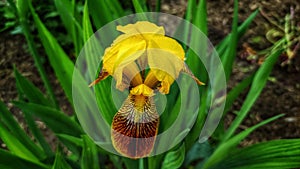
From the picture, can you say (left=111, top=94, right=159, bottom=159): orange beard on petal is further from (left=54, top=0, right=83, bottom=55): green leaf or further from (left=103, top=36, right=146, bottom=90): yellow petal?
(left=54, top=0, right=83, bottom=55): green leaf

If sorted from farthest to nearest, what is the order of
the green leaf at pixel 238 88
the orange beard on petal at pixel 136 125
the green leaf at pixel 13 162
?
the green leaf at pixel 238 88 → the green leaf at pixel 13 162 → the orange beard on petal at pixel 136 125

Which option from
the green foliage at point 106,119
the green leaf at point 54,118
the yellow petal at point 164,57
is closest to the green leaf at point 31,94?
the green foliage at point 106,119

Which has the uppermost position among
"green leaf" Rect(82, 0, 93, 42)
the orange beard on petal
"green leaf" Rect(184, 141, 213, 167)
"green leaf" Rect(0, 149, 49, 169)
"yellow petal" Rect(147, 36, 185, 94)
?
"green leaf" Rect(82, 0, 93, 42)

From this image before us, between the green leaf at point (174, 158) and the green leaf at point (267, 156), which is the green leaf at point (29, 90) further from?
the green leaf at point (267, 156)

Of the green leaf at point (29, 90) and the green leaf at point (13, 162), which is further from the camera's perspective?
the green leaf at point (29, 90)

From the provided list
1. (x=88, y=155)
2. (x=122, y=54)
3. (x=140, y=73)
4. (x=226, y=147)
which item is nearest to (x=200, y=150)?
(x=226, y=147)

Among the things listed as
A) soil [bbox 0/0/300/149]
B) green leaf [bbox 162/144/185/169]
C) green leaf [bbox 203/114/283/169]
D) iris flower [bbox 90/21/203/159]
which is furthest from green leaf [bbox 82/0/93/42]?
soil [bbox 0/0/300/149]
